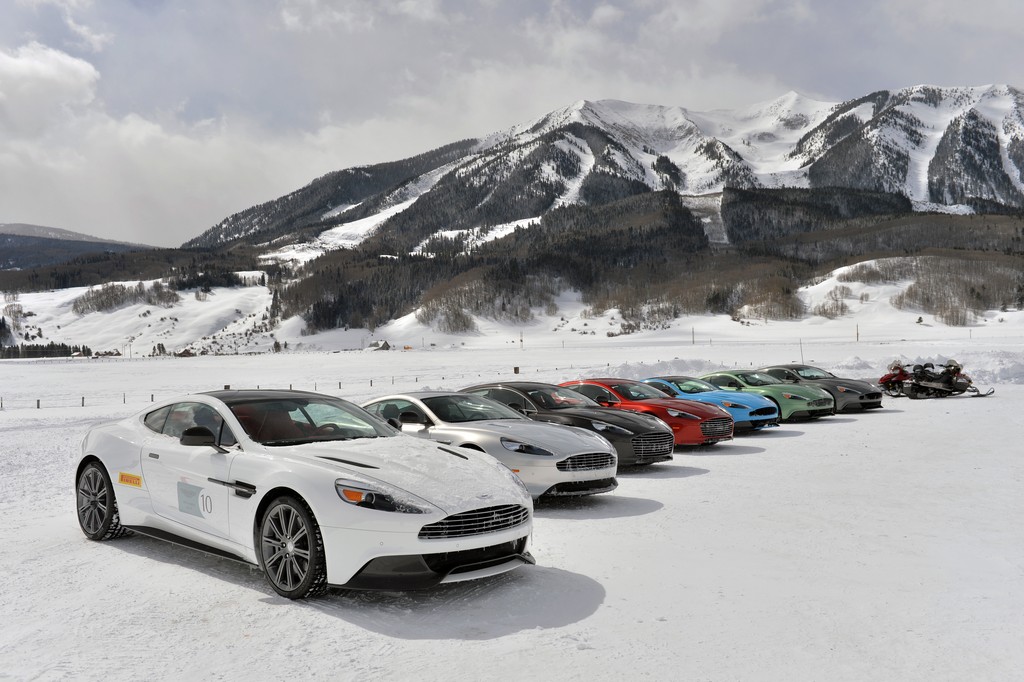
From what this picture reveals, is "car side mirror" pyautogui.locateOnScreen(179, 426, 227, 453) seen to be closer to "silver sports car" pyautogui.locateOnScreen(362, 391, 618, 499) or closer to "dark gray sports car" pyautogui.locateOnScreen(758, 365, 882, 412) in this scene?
"silver sports car" pyautogui.locateOnScreen(362, 391, 618, 499)

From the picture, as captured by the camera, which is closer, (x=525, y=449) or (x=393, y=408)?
(x=525, y=449)

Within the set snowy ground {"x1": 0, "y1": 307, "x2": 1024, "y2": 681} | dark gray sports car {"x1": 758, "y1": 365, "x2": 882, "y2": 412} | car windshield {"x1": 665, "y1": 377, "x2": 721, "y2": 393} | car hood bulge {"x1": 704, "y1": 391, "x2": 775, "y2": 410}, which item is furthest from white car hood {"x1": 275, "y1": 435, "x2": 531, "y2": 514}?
dark gray sports car {"x1": 758, "y1": 365, "x2": 882, "y2": 412}

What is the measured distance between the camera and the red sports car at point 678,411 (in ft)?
42.3

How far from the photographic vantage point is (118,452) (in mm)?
6867

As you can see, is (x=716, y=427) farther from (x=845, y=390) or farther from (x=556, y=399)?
(x=845, y=390)

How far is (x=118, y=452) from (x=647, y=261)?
644 feet

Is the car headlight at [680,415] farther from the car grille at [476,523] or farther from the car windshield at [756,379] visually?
the car grille at [476,523]

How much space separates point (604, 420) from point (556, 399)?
1191 mm

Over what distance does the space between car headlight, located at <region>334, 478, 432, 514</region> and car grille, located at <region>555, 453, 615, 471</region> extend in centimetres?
335

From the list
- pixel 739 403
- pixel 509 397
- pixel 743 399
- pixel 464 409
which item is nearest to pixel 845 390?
pixel 743 399

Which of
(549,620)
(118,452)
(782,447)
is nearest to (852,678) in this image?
(549,620)

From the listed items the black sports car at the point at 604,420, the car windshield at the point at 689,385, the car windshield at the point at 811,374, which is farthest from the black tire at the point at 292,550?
the car windshield at the point at 811,374

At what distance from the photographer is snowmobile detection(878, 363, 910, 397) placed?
23281 mm

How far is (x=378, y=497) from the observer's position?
5082 mm
